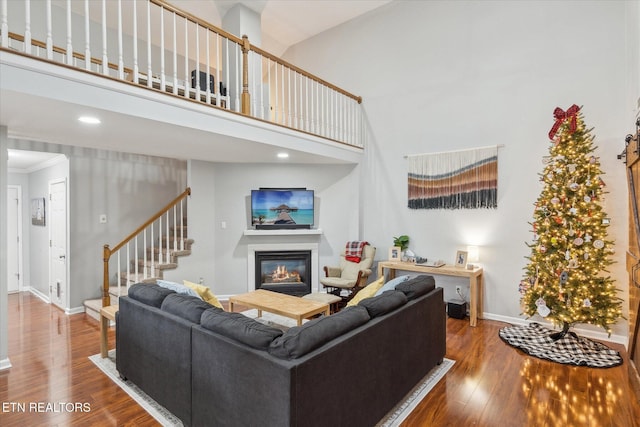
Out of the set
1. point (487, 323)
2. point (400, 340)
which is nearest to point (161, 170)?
point (400, 340)

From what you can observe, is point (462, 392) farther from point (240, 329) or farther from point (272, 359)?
point (240, 329)

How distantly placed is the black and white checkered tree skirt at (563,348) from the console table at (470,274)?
435mm

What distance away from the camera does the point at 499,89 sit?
463cm

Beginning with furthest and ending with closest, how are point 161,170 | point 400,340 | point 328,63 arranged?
point 328,63, point 161,170, point 400,340

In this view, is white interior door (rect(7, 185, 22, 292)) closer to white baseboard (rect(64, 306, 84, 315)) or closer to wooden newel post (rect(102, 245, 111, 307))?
white baseboard (rect(64, 306, 84, 315))

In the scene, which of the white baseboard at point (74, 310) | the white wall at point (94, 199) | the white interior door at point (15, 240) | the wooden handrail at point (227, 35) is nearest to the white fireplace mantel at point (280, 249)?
the white wall at point (94, 199)

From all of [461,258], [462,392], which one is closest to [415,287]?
[462,392]

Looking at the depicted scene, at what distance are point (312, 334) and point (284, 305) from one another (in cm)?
197

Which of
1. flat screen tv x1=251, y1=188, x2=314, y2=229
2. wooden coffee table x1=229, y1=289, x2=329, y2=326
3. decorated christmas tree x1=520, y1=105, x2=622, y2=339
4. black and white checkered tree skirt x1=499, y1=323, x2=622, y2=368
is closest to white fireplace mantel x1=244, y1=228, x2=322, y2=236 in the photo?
flat screen tv x1=251, y1=188, x2=314, y2=229

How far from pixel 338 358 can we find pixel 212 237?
4.51m

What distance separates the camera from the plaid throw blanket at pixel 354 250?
5660 mm

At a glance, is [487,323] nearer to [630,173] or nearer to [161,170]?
[630,173]

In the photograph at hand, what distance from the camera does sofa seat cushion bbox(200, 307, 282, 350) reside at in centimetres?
187

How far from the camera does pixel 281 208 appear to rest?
19.8ft
